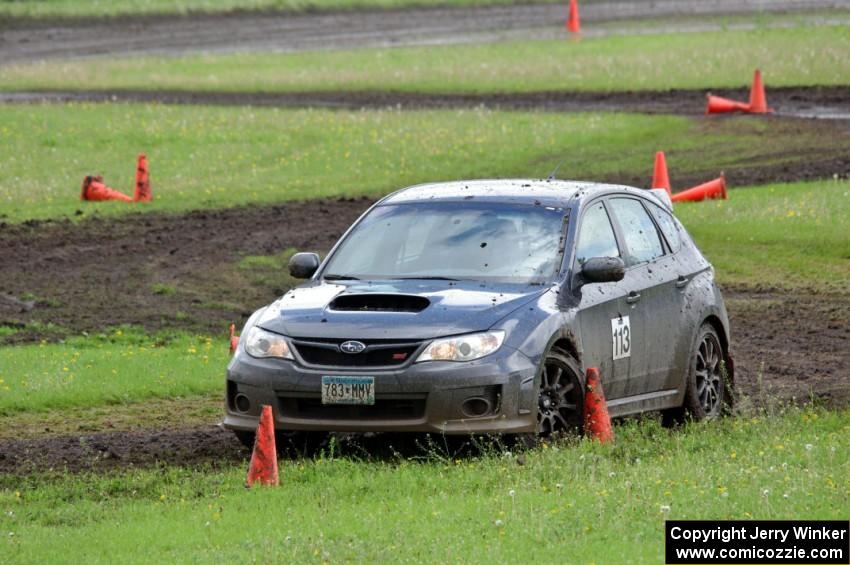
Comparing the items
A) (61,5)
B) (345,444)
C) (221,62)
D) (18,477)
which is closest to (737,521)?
(345,444)

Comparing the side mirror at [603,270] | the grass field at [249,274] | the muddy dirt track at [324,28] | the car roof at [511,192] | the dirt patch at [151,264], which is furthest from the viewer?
the muddy dirt track at [324,28]

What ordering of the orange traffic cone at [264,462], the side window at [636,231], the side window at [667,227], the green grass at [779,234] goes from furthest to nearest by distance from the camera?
the green grass at [779,234] < the side window at [667,227] < the side window at [636,231] < the orange traffic cone at [264,462]

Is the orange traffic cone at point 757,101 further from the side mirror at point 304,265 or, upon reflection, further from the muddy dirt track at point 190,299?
the side mirror at point 304,265

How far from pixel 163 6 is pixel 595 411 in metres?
50.3

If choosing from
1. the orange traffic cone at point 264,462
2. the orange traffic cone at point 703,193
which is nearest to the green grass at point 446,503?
the orange traffic cone at point 264,462

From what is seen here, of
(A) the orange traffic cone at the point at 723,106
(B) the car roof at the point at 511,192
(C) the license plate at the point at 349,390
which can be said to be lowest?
(A) the orange traffic cone at the point at 723,106

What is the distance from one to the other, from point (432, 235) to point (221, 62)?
33.2m

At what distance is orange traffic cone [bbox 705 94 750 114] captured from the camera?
32281mm

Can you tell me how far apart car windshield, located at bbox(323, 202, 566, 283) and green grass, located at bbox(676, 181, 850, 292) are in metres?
7.91

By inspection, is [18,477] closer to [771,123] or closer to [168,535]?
[168,535]

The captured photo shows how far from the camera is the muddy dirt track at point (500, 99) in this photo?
33.7 metres

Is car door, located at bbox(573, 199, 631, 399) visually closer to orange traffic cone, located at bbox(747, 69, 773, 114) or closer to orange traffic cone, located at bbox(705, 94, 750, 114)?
orange traffic cone, located at bbox(747, 69, 773, 114)

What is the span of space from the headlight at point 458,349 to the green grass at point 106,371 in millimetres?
4019

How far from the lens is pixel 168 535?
28.3 feet
